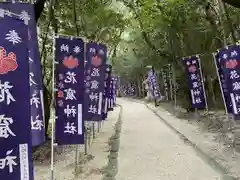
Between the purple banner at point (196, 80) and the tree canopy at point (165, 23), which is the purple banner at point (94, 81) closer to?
the tree canopy at point (165, 23)

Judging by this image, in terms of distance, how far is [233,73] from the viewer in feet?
27.7

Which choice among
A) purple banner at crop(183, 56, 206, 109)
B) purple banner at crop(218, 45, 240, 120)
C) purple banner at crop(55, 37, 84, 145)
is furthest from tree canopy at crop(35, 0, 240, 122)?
purple banner at crop(55, 37, 84, 145)

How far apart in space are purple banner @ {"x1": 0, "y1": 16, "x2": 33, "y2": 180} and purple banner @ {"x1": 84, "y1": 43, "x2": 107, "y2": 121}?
227 inches

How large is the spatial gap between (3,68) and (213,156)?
6822mm

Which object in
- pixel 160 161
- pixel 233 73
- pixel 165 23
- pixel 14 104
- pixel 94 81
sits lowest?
pixel 160 161

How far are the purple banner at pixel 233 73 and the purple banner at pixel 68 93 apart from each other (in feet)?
11.5

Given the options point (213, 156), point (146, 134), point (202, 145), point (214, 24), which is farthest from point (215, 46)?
point (213, 156)

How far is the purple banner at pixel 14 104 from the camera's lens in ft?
11.1

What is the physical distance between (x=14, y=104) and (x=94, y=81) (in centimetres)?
613

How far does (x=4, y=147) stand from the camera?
11.1ft

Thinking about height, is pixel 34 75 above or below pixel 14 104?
above

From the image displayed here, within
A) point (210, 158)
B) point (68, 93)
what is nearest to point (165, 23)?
point (210, 158)

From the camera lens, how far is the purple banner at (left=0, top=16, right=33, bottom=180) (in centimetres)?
338

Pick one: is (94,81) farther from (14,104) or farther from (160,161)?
(14,104)
